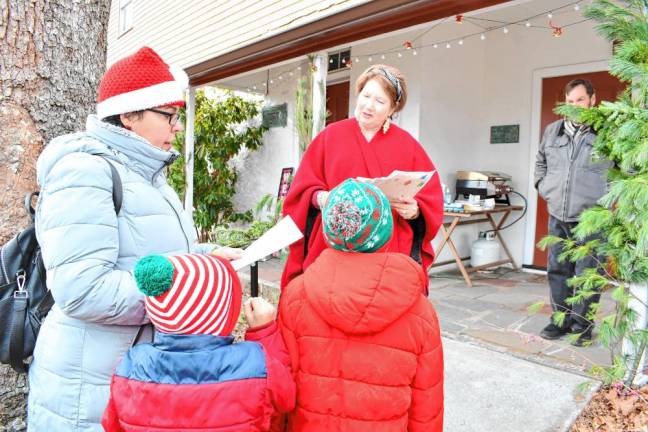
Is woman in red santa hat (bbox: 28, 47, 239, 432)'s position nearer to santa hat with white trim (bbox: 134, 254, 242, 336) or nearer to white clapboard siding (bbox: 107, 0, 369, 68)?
santa hat with white trim (bbox: 134, 254, 242, 336)

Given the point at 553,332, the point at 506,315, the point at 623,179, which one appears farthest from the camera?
the point at 506,315

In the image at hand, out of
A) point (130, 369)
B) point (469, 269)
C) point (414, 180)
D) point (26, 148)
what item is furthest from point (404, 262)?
point (469, 269)

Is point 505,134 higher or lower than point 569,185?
higher

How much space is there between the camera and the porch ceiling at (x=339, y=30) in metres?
3.72

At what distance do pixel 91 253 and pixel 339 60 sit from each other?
6.07 meters

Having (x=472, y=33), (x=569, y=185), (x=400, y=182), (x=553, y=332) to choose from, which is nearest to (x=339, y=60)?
(x=472, y=33)

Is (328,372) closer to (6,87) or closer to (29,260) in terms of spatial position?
(29,260)

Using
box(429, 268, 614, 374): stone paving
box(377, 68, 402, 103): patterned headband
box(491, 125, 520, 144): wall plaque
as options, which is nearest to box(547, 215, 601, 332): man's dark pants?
box(429, 268, 614, 374): stone paving

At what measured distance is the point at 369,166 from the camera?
2002mm

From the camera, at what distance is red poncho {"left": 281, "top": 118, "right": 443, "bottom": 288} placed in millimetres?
2020

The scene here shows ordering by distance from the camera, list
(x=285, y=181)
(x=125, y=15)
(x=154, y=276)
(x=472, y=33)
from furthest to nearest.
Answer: (x=125, y=15) → (x=285, y=181) → (x=472, y=33) → (x=154, y=276)

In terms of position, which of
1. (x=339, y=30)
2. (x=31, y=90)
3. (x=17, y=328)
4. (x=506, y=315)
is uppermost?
(x=339, y=30)

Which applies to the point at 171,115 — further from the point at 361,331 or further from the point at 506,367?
the point at 506,367

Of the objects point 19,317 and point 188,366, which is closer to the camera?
point 188,366
